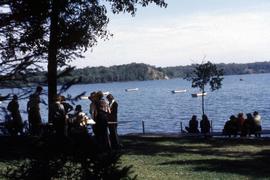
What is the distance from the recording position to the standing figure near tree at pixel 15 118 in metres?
5.20

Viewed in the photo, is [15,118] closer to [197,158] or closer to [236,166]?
[236,166]

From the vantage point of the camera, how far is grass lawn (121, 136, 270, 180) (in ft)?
42.3

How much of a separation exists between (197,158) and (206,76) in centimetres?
1176

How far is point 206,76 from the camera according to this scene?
26875mm

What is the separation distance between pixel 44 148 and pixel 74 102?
586 mm

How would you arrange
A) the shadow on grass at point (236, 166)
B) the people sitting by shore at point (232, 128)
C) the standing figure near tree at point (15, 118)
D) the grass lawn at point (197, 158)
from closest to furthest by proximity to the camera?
the standing figure near tree at point (15, 118), the grass lawn at point (197, 158), the shadow on grass at point (236, 166), the people sitting by shore at point (232, 128)

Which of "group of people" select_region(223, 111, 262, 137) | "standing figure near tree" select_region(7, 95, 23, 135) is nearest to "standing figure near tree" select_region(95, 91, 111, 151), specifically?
"group of people" select_region(223, 111, 262, 137)

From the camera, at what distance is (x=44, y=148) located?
5.43 metres

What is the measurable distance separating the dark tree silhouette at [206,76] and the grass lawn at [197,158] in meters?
6.37

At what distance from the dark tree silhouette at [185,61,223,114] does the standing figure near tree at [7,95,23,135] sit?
70.4 ft

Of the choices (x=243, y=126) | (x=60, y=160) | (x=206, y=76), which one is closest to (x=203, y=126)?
(x=243, y=126)

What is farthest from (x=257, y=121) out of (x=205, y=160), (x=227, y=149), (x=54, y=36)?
(x=54, y=36)

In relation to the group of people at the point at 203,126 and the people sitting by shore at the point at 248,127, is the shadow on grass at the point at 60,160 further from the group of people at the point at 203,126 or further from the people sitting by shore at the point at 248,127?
the people sitting by shore at the point at 248,127

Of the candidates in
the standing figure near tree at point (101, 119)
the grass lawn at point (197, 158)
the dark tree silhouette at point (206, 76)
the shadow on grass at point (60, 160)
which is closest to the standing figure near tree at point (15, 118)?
the shadow on grass at point (60, 160)
